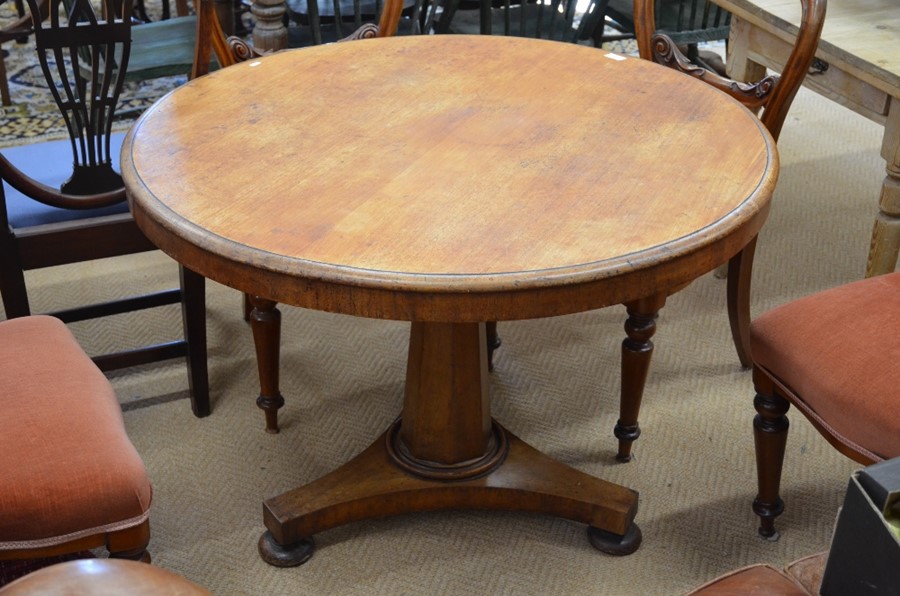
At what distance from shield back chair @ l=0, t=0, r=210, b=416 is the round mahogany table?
0.62ft

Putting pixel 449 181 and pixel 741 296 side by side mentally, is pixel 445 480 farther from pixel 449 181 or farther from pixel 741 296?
pixel 741 296

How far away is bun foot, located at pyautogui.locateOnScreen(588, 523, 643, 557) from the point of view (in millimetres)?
1870

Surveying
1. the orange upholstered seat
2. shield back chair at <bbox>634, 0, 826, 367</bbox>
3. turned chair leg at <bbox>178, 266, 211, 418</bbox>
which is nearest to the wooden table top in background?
shield back chair at <bbox>634, 0, 826, 367</bbox>

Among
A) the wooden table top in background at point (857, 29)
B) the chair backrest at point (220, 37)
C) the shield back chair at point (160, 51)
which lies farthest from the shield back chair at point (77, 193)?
the wooden table top in background at point (857, 29)

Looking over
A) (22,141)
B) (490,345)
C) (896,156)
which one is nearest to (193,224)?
(490,345)

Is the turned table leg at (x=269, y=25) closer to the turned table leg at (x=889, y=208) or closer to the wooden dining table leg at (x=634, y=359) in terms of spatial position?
the wooden dining table leg at (x=634, y=359)

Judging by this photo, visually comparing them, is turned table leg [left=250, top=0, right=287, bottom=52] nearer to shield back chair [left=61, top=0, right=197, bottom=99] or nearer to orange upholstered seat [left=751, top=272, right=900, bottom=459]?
shield back chair [left=61, top=0, right=197, bottom=99]

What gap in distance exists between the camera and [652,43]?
7.04ft

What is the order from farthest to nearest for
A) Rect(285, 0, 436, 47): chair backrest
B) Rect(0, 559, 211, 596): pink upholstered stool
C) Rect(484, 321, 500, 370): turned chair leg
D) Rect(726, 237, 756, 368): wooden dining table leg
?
Rect(285, 0, 436, 47): chair backrest, Rect(484, 321, 500, 370): turned chair leg, Rect(726, 237, 756, 368): wooden dining table leg, Rect(0, 559, 211, 596): pink upholstered stool

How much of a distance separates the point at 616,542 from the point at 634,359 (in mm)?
327

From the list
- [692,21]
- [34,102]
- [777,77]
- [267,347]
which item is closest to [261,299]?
[267,347]

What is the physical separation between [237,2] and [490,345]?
227 cm

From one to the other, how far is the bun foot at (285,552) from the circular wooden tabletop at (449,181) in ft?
2.16

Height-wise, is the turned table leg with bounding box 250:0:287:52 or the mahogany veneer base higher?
the turned table leg with bounding box 250:0:287:52
